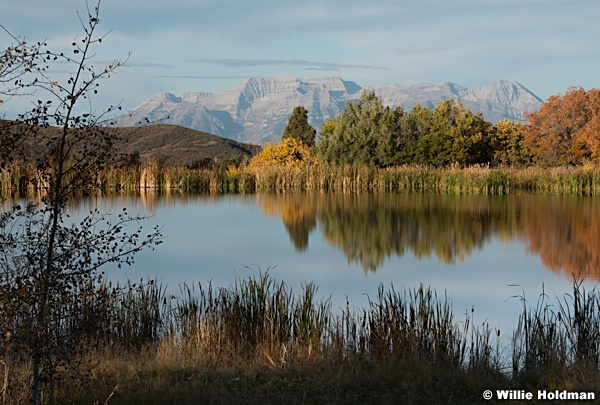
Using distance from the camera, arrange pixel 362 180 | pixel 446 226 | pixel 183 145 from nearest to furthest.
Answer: pixel 446 226
pixel 362 180
pixel 183 145

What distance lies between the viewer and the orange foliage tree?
127 feet

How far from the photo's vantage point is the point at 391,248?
14.1 meters

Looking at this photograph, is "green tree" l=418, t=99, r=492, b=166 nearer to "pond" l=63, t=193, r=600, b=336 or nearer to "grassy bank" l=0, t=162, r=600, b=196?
"grassy bank" l=0, t=162, r=600, b=196

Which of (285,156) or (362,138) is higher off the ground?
(362,138)

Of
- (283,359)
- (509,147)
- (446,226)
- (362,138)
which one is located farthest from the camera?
(509,147)

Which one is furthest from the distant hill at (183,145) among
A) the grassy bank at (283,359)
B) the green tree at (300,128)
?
Result: the grassy bank at (283,359)

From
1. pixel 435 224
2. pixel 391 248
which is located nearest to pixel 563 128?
pixel 435 224

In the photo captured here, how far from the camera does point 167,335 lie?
22.0 feet

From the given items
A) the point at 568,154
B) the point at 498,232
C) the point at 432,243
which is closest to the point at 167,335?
the point at 432,243

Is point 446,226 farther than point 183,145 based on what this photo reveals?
No

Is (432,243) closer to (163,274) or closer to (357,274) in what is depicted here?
(357,274)

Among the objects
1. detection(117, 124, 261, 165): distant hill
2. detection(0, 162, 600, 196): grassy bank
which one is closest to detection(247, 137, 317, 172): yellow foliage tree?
detection(0, 162, 600, 196): grassy bank

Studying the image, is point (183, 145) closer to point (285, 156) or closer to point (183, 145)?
point (183, 145)

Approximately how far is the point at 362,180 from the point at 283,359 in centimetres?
2709
